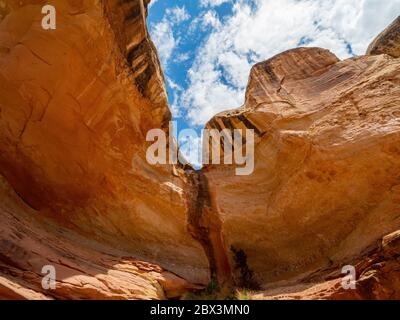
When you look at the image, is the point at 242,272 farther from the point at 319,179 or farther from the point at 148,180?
the point at 148,180

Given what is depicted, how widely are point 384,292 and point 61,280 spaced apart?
670cm

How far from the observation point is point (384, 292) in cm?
697

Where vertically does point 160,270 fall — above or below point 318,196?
below

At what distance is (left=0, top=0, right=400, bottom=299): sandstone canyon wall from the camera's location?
9.17m

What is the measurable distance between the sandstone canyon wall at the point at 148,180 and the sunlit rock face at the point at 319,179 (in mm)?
47

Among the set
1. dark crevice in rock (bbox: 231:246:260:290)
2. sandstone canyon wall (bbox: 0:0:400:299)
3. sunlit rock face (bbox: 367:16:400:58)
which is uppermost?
sunlit rock face (bbox: 367:16:400:58)

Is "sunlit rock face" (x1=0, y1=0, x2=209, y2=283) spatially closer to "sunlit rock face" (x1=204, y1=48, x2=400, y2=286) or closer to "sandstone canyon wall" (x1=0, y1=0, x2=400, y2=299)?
"sandstone canyon wall" (x1=0, y1=0, x2=400, y2=299)

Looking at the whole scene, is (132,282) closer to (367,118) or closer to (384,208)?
(384,208)

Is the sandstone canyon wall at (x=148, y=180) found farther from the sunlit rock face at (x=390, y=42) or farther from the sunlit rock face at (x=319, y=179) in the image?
the sunlit rock face at (x=390, y=42)

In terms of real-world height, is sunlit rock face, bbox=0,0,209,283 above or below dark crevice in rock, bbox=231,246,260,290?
above

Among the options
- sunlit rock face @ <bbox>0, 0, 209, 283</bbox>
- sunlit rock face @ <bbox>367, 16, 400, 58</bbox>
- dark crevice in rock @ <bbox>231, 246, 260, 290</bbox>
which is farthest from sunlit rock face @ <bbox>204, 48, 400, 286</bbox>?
sunlit rock face @ <bbox>367, 16, 400, 58</bbox>

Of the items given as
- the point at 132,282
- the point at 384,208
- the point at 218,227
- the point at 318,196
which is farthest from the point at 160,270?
the point at 384,208

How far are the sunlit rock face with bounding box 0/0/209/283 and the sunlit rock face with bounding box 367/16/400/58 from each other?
1181 centimetres

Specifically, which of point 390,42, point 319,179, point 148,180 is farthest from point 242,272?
point 390,42
